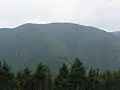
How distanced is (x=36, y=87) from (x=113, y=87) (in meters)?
21.3

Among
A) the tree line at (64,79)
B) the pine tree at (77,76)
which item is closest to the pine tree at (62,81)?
the tree line at (64,79)

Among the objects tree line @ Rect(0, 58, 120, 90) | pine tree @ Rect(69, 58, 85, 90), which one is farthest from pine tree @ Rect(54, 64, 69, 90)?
pine tree @ Rect(69, 58, 85, 90)

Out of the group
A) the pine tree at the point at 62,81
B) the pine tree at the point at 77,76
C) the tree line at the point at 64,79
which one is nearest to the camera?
the pine tree at the point at 77,76

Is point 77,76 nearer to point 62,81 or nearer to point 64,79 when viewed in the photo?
point 64,79

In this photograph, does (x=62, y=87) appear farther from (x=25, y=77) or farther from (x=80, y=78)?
(x=25, y=77)

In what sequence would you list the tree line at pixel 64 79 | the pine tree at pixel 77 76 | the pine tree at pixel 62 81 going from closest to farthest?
1. the pine tree at pixel 77 76
2. the tree line at pixel 64 79
3. the pine tree at pixel 62 81

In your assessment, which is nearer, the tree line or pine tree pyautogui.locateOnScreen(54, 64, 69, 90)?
the tree line

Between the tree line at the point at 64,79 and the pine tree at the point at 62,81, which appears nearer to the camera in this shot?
the tree line at the point at 64,79

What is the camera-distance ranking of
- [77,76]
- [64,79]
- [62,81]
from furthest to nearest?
1. [62,81]
2. [64,79]
3. [77,76]

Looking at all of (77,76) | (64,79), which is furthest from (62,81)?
(77,76)

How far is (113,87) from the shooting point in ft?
263

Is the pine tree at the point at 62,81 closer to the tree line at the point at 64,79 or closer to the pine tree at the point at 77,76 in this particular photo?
the tree line at the point at 64,79

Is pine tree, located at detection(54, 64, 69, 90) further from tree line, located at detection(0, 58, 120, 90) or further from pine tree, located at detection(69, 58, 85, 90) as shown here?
pine tree, located at detection(69, 58, 85, 90)

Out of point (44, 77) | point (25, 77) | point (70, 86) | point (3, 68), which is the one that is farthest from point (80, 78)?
point (3, 68)
